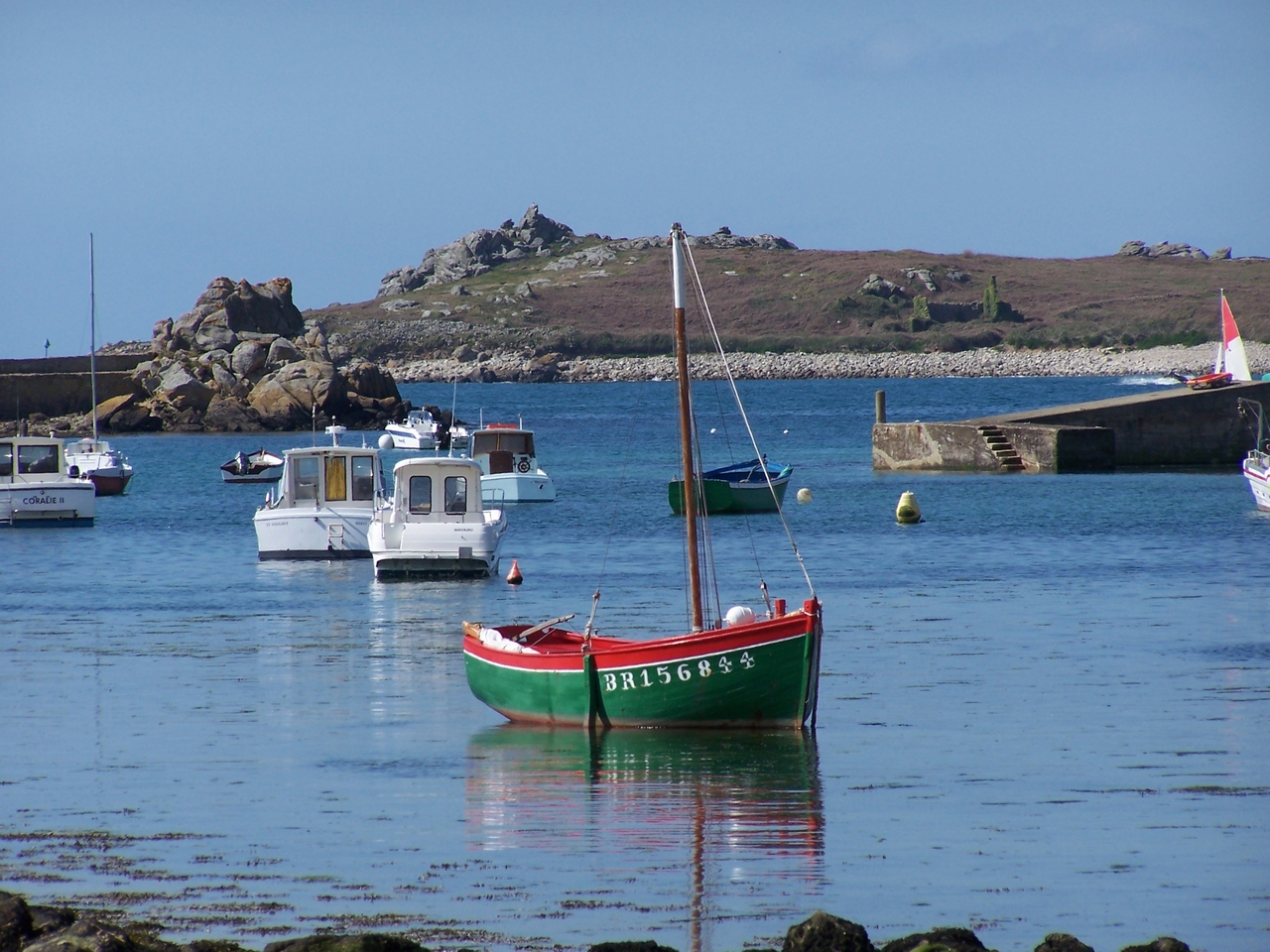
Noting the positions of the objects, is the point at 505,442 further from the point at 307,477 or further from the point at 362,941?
the point at 362,941

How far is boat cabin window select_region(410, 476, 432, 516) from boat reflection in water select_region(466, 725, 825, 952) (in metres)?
15.9

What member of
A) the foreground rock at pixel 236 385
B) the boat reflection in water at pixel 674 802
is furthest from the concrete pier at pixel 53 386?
the boat reflection in water at pixel 674 802

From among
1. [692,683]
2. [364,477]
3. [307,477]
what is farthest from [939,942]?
[307,477]

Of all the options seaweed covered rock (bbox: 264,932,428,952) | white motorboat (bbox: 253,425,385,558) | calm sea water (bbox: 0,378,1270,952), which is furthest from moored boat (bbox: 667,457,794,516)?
seaweed covered rock (bbox: 264,932,428,952)

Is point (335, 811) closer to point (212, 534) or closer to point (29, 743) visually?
point (29, 743)

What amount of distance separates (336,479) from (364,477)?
0.62m

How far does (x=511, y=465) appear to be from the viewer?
175ft

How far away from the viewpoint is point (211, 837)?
13.8 meters

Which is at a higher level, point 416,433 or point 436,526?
point 416,433

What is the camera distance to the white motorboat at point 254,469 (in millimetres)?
65312

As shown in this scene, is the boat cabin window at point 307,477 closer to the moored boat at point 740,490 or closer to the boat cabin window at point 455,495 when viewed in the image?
the boat cabin window at point 455,495

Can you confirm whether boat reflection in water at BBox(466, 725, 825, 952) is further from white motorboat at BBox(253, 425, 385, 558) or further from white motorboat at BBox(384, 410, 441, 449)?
white motorboat at BBox(384, 410, 441, 449)

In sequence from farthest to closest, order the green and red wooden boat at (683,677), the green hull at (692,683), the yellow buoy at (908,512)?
the yellow buoy at (908,512)
the green hull at (692,683)
the green and red wooden boat at (683,677)

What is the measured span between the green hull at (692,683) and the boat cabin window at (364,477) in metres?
19.8
